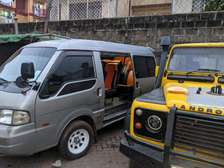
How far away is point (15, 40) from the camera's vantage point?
6.35 meters

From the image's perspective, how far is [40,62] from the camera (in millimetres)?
3461

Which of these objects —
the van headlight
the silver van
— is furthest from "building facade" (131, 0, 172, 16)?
the van headlight

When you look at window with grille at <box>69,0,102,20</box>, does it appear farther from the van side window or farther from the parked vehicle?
the van side window

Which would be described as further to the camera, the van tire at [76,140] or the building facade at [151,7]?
the building facade at [151,7]

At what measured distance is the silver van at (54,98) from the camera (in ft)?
9.40

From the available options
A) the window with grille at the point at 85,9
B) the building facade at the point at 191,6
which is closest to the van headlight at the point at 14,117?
the building facade at the point at 191,6

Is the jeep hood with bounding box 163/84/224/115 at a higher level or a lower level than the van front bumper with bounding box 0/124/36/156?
higher

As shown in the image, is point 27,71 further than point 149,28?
No

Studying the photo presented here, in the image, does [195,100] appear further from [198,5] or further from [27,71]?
[198,5]

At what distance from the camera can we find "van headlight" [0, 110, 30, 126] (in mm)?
2838

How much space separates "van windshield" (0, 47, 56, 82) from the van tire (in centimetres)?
106

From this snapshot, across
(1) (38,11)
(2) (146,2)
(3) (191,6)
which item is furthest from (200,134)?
(1) (38,11)

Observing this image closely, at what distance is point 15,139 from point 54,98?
782 millimetres

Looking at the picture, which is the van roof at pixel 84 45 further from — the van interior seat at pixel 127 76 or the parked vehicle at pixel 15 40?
the parked vehicle at pixel 15 40
